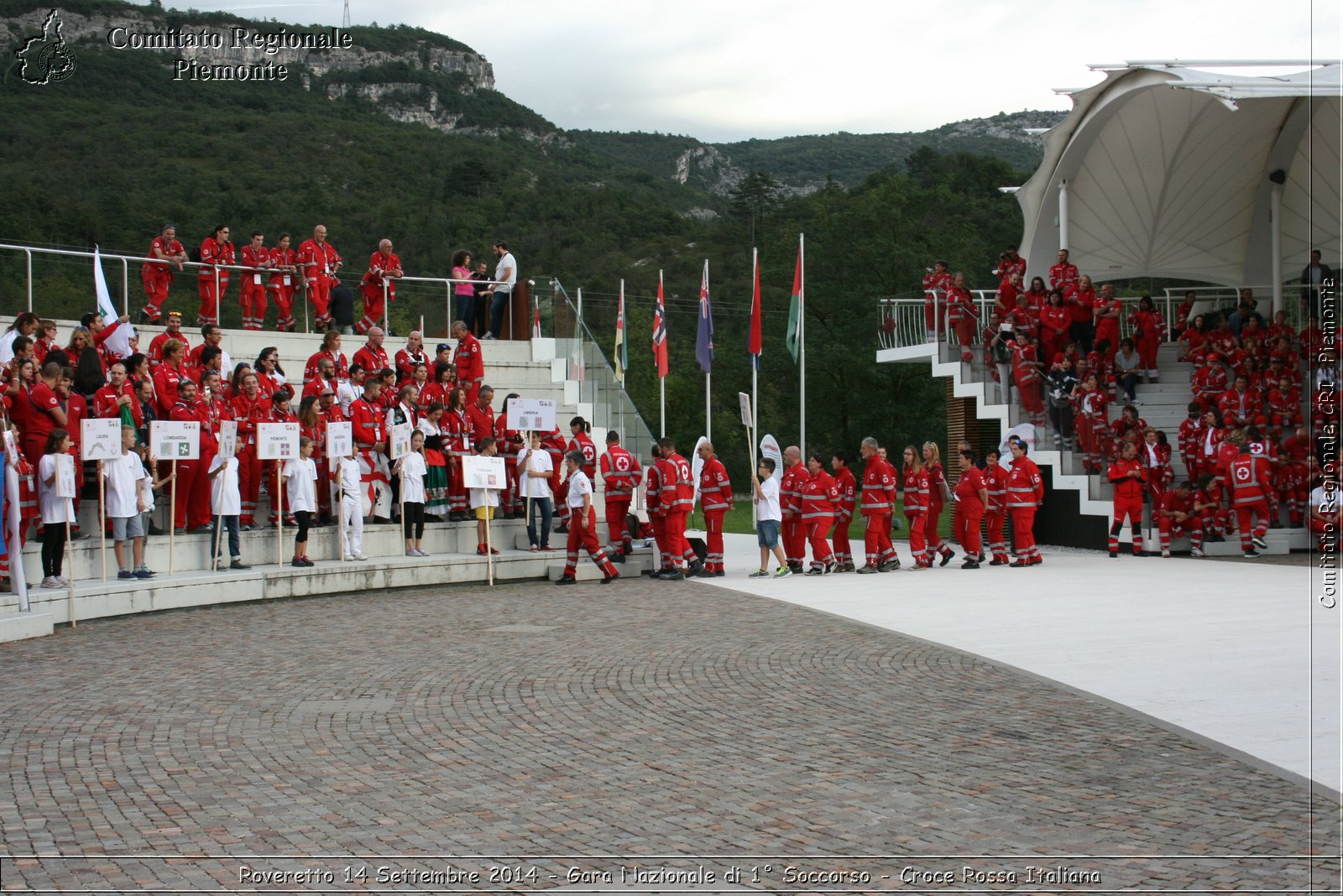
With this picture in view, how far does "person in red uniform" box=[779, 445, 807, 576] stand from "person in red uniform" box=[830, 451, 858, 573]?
526 mm

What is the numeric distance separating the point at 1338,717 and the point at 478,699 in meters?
6.25

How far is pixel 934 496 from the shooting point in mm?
20656

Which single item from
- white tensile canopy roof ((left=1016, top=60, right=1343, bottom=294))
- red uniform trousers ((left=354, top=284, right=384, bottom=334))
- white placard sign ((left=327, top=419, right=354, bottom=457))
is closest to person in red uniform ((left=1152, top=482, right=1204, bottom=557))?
white tensile canopy roof ((left=1016, top=60, right=1343, bottom=294))

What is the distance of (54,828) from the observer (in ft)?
21.8

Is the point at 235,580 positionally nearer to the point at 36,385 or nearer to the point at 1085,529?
the point at 36,385

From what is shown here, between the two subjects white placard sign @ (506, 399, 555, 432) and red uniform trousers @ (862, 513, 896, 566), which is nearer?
white placard sign @ (506, 399, 555, 432)

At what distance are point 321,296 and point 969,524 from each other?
12.5m

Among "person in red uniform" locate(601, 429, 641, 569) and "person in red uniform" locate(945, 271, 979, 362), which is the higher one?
"person in red uniform" locate(945, 271, 979, 362)

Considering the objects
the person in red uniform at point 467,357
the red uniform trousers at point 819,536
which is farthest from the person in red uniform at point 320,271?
the red uniform trousers at point 819,536

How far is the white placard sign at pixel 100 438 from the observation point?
559 inches

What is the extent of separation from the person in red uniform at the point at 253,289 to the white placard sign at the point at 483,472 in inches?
258

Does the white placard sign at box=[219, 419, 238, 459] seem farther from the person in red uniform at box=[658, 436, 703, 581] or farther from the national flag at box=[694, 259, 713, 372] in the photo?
the national flag at box=[694, 259, 713, 372]

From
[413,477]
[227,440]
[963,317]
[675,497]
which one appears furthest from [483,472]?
[963,317]

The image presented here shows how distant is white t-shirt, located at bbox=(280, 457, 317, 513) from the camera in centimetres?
1692
